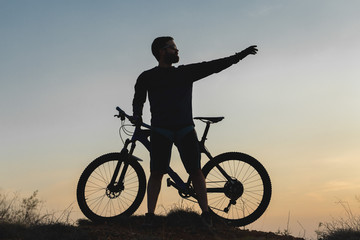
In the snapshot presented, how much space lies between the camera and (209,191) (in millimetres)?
7555

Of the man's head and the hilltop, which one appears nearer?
the hilltop

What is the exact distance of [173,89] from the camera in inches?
270

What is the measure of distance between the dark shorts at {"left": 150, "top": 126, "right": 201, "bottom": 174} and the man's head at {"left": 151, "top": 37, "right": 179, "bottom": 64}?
101 centimetres

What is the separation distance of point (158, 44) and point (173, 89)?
738 millimetres

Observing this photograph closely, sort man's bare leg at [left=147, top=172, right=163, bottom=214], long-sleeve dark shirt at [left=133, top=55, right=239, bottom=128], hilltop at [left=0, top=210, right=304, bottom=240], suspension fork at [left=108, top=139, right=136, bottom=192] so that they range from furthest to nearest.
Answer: suspension fork at [left=108, top=139, right=136, bottom=192], man's bare leg at [left=147, top=172, right=163, bottom=214], long-sleeve dark shirt at [left=133, top=55, right=239, bottom=128], hilltop at [left=0, top=210, right=304, bottom=240]

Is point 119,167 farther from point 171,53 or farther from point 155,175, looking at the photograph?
point 171,53

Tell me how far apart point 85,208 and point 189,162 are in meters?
1.76

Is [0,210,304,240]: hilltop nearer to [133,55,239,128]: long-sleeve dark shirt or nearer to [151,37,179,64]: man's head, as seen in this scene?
[133,55,239,128]: long-sleeve dark shirt

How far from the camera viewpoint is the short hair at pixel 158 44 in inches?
279

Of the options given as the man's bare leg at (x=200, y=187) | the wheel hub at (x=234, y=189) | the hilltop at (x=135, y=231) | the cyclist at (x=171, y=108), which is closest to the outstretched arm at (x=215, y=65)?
the cyclist at (x=171, y=108)

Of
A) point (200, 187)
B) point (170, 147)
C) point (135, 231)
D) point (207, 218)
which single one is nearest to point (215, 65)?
point (170, 147)

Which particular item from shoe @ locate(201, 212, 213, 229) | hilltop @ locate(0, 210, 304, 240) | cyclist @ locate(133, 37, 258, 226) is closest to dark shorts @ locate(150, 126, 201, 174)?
cyclist @ locate(133, 37, 258, 226)

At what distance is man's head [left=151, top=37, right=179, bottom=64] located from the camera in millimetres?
7023

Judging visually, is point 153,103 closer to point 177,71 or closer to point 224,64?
point 177,71
